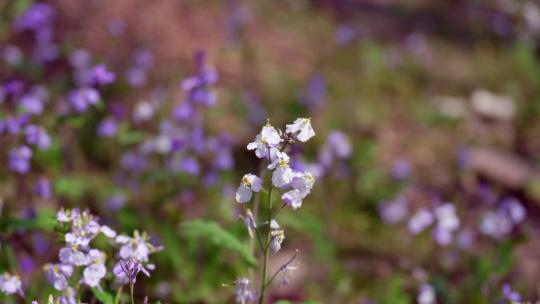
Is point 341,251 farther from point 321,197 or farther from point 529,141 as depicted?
point 529,141

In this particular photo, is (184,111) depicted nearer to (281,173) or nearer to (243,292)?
(243,292)

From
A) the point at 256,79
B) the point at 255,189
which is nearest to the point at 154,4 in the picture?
the point at 256,79

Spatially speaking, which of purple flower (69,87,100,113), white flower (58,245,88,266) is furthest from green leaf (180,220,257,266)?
purple flower (69,87,100,113)

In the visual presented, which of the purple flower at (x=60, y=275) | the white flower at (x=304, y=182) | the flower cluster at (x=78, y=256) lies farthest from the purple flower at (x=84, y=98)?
the white flower at (x=304, y=182)

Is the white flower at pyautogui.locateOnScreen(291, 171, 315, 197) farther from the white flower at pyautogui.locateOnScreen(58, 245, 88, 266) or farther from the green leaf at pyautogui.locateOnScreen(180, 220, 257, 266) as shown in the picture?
the white flower at pyautogui.locateOnScreen(58, 245, 88, 266)

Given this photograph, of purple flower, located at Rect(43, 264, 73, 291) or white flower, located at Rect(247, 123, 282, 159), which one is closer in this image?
white flower, located at Rect(247, 123, 282, 159)

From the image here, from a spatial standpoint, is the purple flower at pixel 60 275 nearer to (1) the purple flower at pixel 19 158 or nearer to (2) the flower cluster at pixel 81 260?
(2) the flower cluster at pixel 81 260
